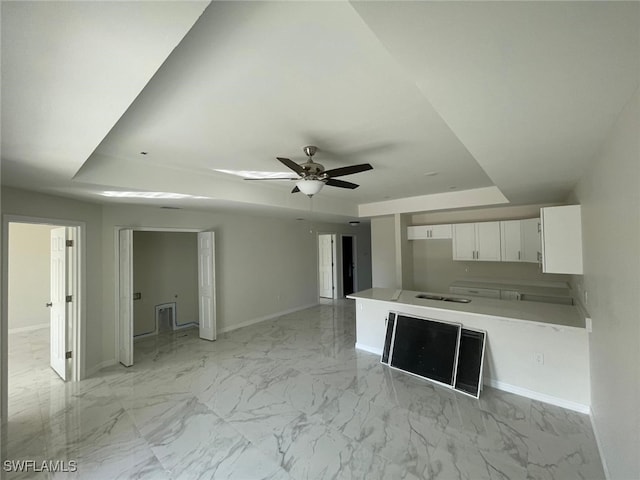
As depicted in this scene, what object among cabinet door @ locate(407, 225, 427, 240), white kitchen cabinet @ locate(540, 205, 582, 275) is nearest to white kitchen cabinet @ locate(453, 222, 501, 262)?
cabinet door @ locate(407, 225, 427, 240)

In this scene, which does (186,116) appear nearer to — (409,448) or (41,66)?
(41,66)

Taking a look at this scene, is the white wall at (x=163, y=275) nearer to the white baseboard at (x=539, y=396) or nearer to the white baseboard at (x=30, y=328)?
the white baseboard at (x=30, y=328)

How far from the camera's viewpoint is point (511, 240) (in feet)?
15.1

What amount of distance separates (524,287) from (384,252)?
2.78 metres

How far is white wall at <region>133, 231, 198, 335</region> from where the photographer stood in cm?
516

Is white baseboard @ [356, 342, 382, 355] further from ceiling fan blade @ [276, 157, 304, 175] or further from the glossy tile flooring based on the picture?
ceiling fan blade @ [276, 157, 304, 175]

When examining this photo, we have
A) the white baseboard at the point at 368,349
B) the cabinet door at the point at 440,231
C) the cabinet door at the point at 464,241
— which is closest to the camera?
the white baseboard at the point at 368,349

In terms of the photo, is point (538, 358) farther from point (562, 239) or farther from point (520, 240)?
point (520, 240)

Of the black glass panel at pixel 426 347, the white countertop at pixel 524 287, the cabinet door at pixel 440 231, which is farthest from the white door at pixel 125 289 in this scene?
the white countertop at pixel 524 287

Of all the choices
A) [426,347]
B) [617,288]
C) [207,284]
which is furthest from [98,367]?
[617,288]

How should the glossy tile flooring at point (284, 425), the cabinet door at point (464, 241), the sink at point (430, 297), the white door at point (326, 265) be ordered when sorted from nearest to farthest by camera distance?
the glossy tile flooring at point (284, 425) < the sink at point (430, 297) < the cabinet door at point (464, 241) < the white door at point (326, 265)

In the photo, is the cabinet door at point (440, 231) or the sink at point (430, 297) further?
the cabinet door at point (440, 231)

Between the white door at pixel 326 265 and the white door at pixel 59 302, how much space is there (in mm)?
5769

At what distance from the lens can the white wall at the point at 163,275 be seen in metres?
5.16
